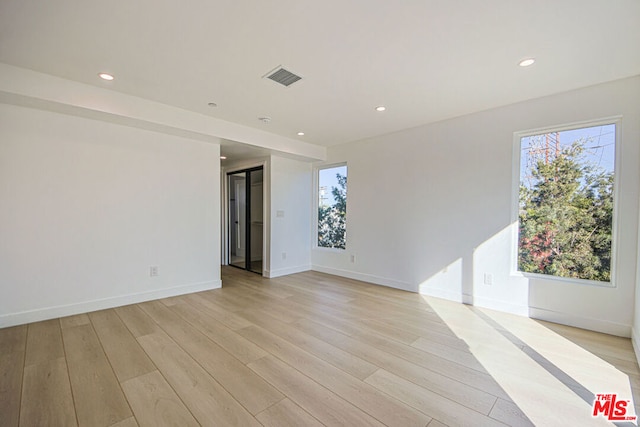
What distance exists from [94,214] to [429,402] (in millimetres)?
3817

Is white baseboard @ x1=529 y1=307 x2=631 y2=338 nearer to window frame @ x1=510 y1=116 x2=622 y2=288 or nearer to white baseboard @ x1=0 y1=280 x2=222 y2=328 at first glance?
window frame @ x1=510 y1=116 x2=622 y2=288

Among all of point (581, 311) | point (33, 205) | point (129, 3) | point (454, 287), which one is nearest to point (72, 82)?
point (33, 205)

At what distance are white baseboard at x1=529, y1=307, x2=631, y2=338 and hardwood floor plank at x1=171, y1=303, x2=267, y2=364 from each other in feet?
9.96

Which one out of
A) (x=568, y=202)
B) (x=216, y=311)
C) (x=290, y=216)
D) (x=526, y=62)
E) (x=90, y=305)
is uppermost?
(x=526, y=62)

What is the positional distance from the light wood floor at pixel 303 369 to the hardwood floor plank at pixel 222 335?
1 cm

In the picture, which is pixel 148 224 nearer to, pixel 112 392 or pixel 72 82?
pixel 72 82

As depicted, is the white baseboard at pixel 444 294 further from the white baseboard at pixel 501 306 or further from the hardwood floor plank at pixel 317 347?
the hardwood floor plank at pixel 317 347

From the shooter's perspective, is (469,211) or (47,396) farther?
(469,211)

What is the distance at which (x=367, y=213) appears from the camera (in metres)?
4.60

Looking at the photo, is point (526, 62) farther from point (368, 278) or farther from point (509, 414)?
point (368, 278)

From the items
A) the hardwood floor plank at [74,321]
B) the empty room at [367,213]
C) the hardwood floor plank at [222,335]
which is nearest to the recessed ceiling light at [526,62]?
the empty room at [367,213]

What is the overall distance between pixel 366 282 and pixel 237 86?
3530 millimetres

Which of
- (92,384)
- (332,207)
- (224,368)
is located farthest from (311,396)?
(332,207)

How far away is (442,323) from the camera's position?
286cm
